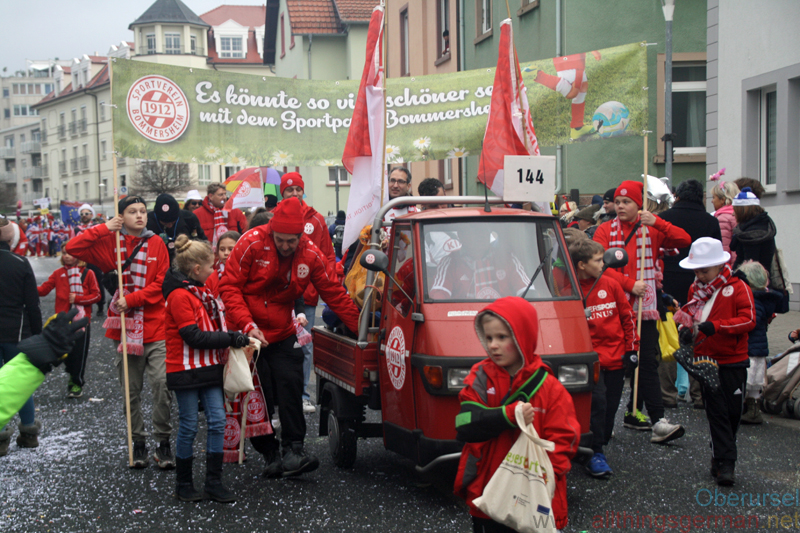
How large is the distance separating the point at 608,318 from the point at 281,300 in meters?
2.44

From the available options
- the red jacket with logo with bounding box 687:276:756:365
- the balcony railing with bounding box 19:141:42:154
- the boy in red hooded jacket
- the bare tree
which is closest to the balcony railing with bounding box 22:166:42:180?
the balcony railing with bounding box 19:141:42:154

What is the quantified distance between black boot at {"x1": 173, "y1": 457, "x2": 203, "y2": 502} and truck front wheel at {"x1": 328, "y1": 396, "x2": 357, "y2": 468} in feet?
3.57

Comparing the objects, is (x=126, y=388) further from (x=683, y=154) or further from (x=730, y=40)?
(x=683, y=154)

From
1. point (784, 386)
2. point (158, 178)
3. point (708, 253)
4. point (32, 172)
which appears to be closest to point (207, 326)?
point (708, 253)

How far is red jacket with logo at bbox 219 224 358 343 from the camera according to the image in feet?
19.9

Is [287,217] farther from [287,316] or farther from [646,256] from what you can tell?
[646,256]

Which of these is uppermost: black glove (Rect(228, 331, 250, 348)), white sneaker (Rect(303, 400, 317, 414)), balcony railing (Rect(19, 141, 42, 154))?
balcony railing (Rect(19, 141, 42, 154))

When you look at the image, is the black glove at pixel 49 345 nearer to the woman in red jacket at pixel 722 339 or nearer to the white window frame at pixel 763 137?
the woman in red jacket at pixel 722 339

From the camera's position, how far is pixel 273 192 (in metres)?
13.0

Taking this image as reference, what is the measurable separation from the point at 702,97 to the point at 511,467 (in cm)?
1754

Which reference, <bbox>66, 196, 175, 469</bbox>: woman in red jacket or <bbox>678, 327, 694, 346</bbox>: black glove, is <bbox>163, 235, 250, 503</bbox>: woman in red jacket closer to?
<bbox>66, 196, 175, 469</bbox>: woman in red jacket

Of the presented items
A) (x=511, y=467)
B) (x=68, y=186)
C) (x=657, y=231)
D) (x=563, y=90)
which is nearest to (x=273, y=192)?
(x=563, y=90)

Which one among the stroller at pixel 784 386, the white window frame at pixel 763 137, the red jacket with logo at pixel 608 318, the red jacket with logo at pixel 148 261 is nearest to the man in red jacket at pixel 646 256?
the red jacket with logo at pixel 608 318

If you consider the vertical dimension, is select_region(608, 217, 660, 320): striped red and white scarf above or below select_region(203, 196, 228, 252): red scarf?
below
